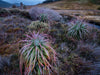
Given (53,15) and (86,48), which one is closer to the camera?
(86,48)

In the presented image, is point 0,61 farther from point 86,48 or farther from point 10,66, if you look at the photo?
point 86,48

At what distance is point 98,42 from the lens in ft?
14.8

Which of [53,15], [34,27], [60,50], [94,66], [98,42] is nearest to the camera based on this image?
[94,66]

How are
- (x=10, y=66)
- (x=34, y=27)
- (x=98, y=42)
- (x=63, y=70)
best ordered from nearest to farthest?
(x=10, y=66), (x=63, y=70), (x=98, y=42), (x=34, y=27)

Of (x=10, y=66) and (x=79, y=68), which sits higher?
(x=10, y=66)

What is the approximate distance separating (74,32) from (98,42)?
1628 millimetres

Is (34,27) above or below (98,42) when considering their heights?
above

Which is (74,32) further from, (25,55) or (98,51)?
(25,55)

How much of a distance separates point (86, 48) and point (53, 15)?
6.40m

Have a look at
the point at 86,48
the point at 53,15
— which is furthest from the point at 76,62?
the point at 53,15

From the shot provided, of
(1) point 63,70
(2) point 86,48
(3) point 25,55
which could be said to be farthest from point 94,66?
(3) point 25,55

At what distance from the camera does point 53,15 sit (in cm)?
898

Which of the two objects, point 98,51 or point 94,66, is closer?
point 94,66

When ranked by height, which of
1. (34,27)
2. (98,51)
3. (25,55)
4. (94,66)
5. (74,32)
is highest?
(34,27)
